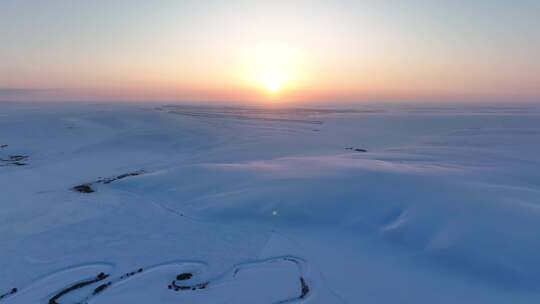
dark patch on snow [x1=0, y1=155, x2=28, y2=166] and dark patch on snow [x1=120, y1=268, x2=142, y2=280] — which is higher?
dark patch on snow [x1=0, y1=155, x2=28, y2=166]

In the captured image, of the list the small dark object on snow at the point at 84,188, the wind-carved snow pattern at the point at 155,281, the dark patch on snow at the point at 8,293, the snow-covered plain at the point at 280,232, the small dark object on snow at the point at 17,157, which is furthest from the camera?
the small dark object on snow at the point at 17,157

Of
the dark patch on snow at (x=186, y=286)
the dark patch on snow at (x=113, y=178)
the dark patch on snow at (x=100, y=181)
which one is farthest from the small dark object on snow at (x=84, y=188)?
the dark patch on snow at (x=186, y=286)

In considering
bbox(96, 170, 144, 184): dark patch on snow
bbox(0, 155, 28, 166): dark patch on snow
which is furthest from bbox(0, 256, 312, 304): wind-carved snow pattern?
bbox(0, 155, 28, 166): dark patch on snow

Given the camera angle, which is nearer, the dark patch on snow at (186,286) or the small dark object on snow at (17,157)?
the dark patch on snow at (186,286)

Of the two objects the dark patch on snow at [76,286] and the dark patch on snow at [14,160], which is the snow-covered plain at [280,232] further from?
the dark patch on snow at [14,160]

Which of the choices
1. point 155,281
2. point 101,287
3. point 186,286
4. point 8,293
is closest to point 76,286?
point 101,287

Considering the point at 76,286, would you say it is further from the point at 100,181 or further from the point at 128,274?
the point at 100,181

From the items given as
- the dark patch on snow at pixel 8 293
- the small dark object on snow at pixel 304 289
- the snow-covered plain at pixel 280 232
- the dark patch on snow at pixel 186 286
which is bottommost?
the dark patch on snow at pixel 186 286

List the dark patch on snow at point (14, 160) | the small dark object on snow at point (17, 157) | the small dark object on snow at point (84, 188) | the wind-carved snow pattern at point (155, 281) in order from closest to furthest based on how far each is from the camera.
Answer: the wind-carved snow pattern at point (155, 281) < the small dark object on snow at point (84, 188) < the dark patch on snow at point (14, 160) < the small dark object on snow at point (17, 157)

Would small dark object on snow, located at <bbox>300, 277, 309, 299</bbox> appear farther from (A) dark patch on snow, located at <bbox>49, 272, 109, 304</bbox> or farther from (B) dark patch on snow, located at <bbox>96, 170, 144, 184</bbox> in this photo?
(B) dark patch on snow, located at <bbox>96, 170, 144, 184</bbox>
